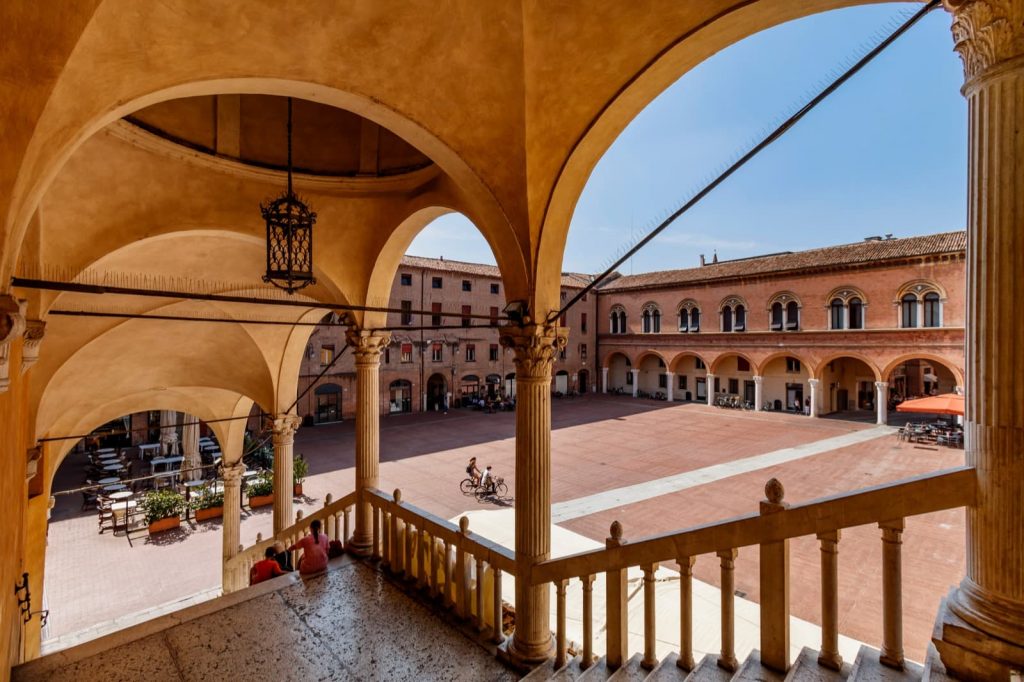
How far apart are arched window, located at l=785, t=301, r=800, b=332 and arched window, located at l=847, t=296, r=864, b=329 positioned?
2.36 meters

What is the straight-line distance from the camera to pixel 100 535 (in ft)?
41.2

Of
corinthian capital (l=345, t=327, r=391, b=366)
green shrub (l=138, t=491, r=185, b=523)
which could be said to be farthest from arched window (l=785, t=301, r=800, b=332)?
green shrub (l=138, t=491, r=185, b=523)

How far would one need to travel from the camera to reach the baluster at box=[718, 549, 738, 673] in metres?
2.70

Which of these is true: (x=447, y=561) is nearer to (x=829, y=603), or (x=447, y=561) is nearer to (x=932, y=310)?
(x=829, y=603)

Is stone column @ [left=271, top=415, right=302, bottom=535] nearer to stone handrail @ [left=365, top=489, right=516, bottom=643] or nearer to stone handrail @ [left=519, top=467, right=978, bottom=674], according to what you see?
stone handrail @ [left=365, top=489, right=516, bottom=643]

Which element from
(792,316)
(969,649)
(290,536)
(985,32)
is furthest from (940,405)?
(290,536)

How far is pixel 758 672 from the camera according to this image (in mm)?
2502

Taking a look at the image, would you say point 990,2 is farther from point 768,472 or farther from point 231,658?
point 768,472

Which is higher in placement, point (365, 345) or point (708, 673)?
point (365, 345)

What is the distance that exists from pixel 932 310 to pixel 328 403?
2914 centimetres

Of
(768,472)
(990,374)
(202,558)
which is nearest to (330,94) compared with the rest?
(990,374)

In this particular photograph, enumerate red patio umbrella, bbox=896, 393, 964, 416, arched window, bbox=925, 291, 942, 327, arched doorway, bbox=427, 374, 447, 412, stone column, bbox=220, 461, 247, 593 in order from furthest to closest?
arched doorway, bbox=427, 374, 447, 412 → arched window, bbox=925, 291, 942, 327 → red patio umbrella, bbox=896, 393, 964, 416 → stone column, bbox=220, 461, 247, 593

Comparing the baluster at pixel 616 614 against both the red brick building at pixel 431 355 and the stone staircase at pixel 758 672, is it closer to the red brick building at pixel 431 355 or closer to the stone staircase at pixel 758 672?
the stone staircase at pixel 758 672

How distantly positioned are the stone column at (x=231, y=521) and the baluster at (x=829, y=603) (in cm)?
999
